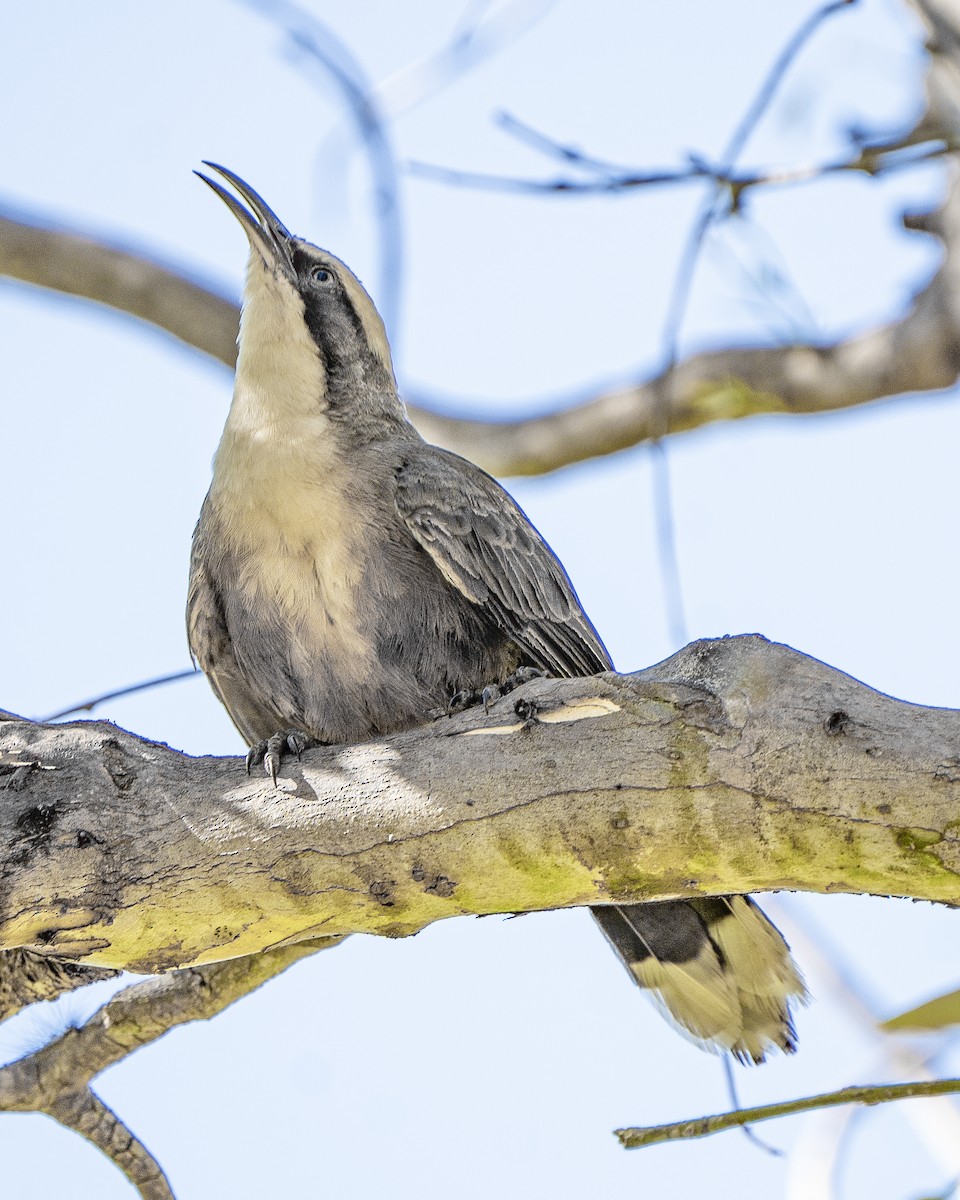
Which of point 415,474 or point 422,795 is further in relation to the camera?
point 415,474

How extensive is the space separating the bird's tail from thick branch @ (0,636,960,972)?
710 millimetres

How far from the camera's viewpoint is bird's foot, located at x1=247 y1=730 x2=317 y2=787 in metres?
3.51

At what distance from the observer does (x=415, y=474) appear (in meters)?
4.62

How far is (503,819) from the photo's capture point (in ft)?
10.5

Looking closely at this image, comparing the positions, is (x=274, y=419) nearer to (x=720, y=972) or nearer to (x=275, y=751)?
(x=275, y=751)

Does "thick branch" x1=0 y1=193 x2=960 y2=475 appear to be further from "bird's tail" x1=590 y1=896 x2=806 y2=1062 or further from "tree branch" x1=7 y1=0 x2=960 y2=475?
"bird's tail" x1=590 y1=896 x2=806 y2=1062

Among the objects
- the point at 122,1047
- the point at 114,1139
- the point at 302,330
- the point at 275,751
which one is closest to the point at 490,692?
the point at 275,751

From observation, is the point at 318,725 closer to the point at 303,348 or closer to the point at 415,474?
the point at 415,474

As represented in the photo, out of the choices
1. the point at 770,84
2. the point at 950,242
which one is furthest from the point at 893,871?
the point at 950,242

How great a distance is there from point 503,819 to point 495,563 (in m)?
1.45

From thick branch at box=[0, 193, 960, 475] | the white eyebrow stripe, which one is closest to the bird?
the white eyebrow stripe

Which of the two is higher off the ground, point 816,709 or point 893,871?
point 816,709

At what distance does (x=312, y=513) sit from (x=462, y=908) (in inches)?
66.1

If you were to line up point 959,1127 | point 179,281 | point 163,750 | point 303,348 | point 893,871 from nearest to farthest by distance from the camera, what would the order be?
point 893,871 < point 163,750 < point 303,348 < point 959,1127 < point 179,281
